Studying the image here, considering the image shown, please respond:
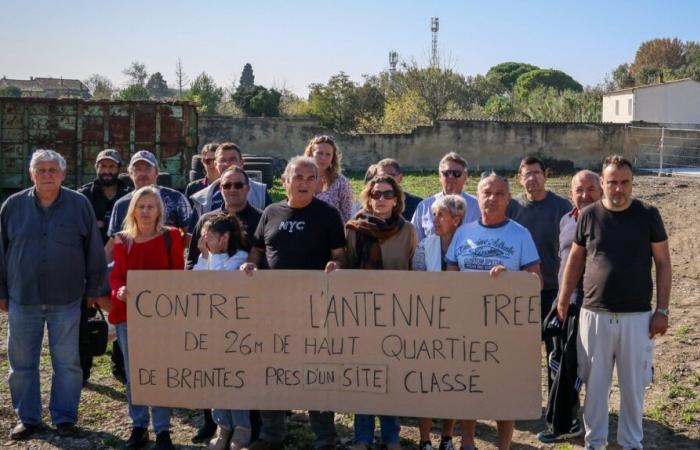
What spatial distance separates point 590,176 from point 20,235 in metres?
3.91

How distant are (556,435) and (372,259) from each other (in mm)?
1733

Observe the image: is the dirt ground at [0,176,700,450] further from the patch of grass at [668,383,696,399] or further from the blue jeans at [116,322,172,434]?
the blue jeans at [116,322,172,434]

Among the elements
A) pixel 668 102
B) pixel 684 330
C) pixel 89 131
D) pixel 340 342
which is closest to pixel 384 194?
pixel 340 342

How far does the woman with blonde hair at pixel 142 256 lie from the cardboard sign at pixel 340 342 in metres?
0.18

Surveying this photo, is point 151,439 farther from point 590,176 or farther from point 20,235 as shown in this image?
point 590,176

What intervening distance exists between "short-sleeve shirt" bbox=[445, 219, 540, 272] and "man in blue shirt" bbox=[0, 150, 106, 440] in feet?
8.42

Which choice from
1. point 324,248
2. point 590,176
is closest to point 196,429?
point 324,248

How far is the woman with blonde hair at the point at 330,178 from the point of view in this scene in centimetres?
595

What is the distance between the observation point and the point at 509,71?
262 feet

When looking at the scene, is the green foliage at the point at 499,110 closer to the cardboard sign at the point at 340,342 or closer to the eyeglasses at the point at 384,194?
the eyeglasses at the point at 384,194

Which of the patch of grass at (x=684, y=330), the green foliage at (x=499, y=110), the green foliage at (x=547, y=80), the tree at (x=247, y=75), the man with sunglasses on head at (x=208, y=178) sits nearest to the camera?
the man with sunglasses on head at (x=208, y=178)

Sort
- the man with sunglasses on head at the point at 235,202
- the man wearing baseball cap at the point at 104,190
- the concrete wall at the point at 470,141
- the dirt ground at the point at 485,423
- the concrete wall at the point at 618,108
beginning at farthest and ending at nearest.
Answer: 1. the concrete wall at the point at 618,108
2. the concrete wall at the point at 470,141
3. the man wearing baseball cap at the point at 104,190
4. the man with sunglasses on head at the point at 235,202
5. the dirt ground at the point at 485,423

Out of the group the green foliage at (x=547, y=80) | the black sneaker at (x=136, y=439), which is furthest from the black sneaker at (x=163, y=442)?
the green foliage at (x=547, y=80)

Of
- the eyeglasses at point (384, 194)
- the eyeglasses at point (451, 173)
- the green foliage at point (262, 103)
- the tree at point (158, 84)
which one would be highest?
the tree at point (158, 84)
